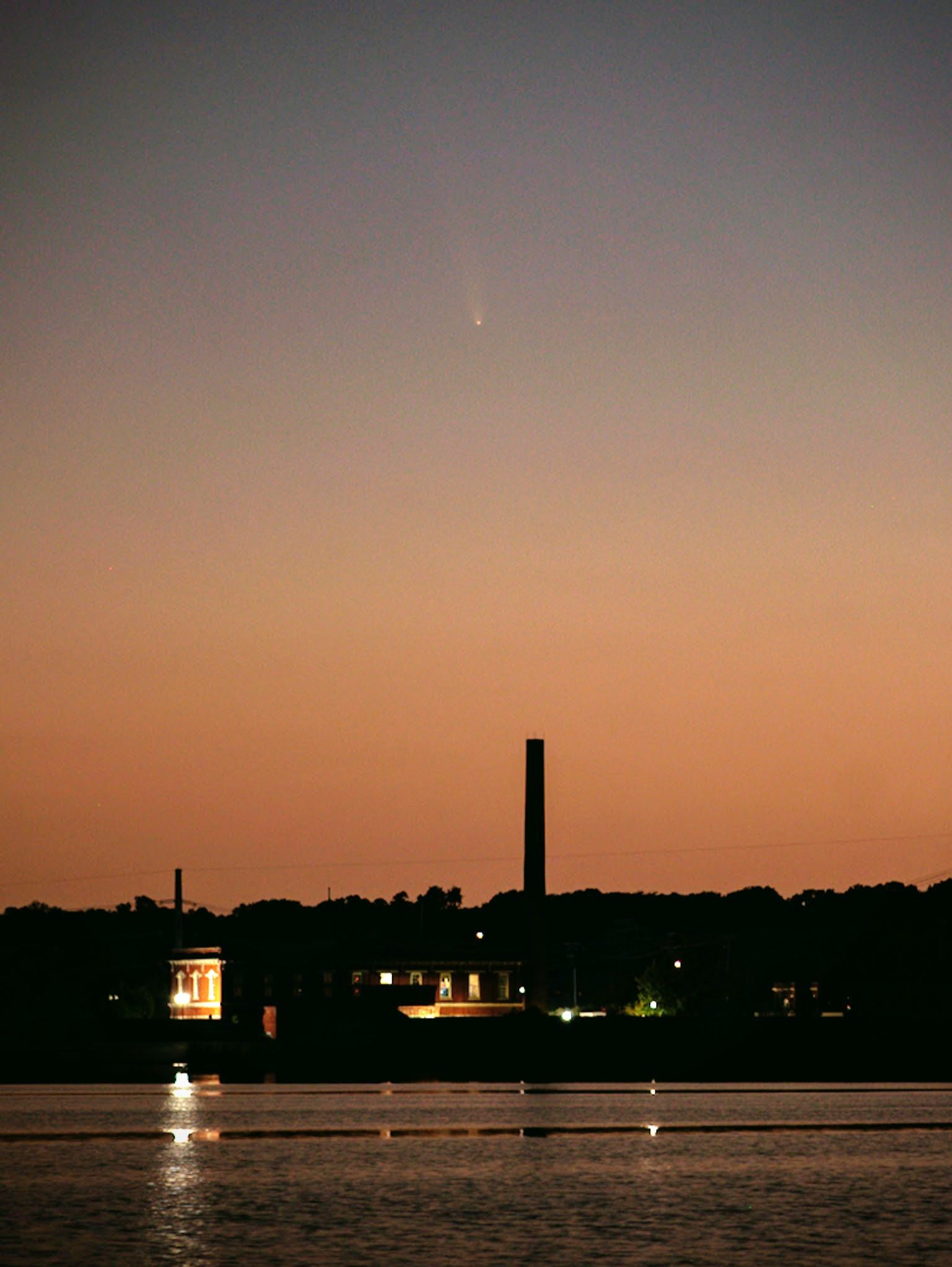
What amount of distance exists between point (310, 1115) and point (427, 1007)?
3487 inches

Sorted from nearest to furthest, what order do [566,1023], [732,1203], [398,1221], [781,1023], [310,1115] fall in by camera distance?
[398,1221], [732,1203], [310,1115], [781,1023], [566,1023]

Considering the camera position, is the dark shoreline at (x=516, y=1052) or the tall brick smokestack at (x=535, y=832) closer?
the dark shoreline at (x=516, y=1052)

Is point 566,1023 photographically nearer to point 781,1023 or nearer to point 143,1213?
point 781,1023

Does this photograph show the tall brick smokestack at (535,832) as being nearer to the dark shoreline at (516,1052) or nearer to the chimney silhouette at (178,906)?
the dark shoreline at (516,1052)

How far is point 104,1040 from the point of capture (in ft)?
524

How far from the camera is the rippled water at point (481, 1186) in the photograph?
36.6 m

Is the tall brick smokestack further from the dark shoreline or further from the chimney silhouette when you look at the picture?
the chimney silhouette

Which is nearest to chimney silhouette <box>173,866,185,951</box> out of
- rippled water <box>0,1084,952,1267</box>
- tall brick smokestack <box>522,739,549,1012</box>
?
tall brick smokestack <box>522,739,549,1012</box>

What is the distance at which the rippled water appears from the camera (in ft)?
120

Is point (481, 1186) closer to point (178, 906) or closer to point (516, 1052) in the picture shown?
point (516, 1052)

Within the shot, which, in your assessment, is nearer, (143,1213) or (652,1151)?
(143,1213)

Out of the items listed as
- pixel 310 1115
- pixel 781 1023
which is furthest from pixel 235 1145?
pixel 781 1023

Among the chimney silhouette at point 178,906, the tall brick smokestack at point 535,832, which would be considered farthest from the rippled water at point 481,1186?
the chimney silhouette at point 178,906

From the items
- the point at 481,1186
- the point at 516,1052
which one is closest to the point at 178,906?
the point at 516,1052
